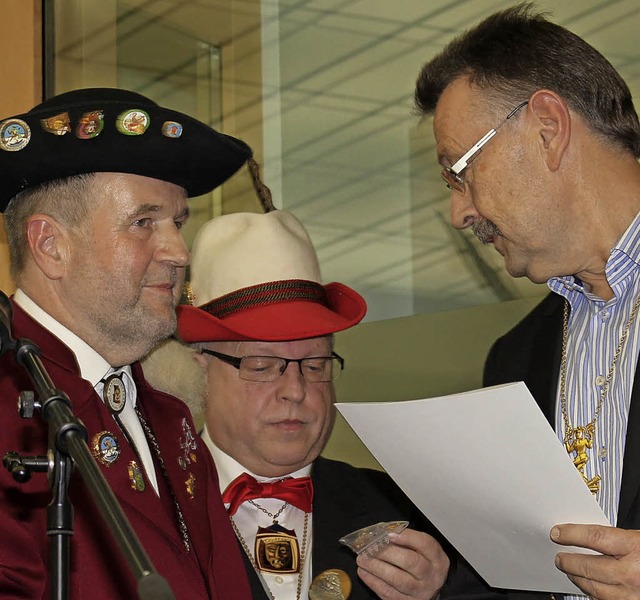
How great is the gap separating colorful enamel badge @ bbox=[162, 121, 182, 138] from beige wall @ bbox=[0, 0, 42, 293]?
1.75 metres

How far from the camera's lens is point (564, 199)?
203cm

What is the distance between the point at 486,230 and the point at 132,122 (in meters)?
0.66

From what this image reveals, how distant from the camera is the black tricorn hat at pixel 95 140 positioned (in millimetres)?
1982

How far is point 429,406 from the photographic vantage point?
1735 mm

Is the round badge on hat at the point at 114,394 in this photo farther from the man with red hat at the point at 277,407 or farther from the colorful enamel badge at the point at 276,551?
the colorful enamel badge at the point at 276,551

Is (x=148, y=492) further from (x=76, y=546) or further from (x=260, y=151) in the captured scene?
(x=260, y=151)

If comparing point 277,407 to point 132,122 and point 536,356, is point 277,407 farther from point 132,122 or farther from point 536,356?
point 132,122

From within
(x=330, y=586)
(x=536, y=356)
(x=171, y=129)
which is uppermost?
(x=171, y=129)

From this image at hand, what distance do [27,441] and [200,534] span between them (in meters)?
0.39

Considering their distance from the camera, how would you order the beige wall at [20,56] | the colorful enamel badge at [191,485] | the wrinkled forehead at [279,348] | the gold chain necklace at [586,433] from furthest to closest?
the beige wall at [20,56]
the wrinkled forehead at [279,348]
the colorful enamel badge at [191,485]
the gold chain necklace at [586,433]

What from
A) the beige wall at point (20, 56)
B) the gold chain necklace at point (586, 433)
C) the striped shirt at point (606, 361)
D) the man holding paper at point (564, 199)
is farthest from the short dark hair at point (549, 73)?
the beige wall at point (20, 56)

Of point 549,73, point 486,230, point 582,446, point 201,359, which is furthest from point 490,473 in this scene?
point 201,359

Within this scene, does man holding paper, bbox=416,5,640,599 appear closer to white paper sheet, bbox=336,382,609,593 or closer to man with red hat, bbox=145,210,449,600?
white paper sheet, bbox=336,382,609,593

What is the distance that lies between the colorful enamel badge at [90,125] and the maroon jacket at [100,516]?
0.32 meters
